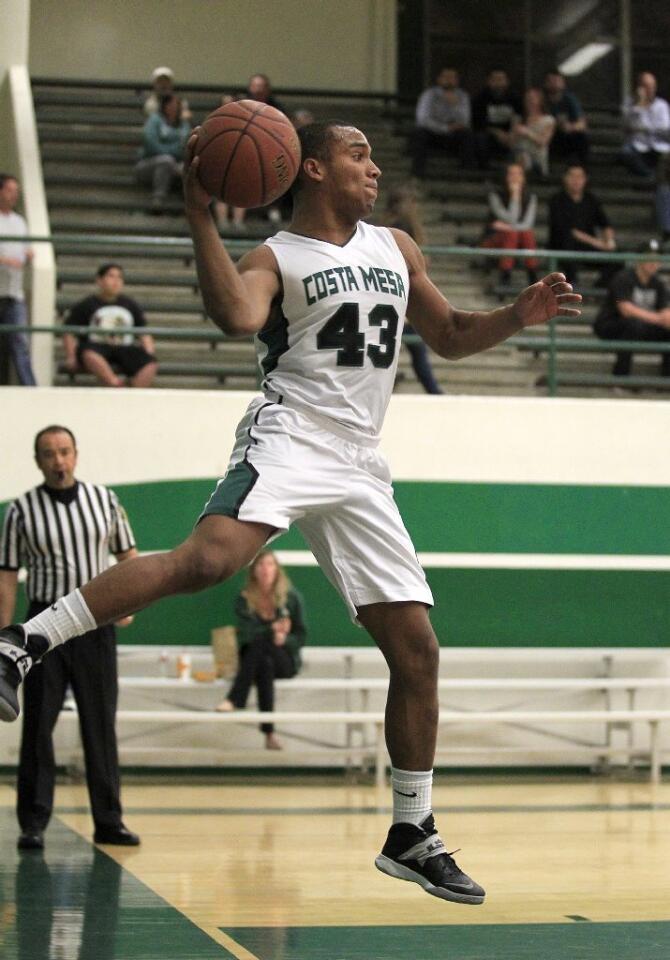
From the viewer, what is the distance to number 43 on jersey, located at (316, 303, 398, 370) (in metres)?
4.16

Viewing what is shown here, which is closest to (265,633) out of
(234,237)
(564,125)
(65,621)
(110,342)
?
(110,342)

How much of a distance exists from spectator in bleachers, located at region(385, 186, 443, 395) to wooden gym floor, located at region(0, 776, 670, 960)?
2.74 meters

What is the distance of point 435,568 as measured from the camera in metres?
9.54

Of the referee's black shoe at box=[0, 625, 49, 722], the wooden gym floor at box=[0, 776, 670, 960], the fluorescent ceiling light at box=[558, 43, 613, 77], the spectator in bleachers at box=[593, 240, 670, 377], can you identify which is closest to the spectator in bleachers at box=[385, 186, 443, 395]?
the spectator in bleachers at box=[593, 240, 670, 377]

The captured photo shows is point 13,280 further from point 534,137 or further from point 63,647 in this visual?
point 534,137

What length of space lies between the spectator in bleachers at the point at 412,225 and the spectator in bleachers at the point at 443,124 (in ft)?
11.8

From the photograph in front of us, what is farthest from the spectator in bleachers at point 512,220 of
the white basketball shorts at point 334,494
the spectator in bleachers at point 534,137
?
the white basketball shorts at point 334,494

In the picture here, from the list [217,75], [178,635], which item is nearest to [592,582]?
[178,635]

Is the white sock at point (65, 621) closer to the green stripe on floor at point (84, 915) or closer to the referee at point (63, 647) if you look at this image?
the green stripe on floor at point (84, 915)

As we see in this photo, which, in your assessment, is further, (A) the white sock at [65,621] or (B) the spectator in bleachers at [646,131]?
(B) the spectator in bleachers at [646,131]

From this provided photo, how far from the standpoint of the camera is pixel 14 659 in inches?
149

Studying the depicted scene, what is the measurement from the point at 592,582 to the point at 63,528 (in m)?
4.27

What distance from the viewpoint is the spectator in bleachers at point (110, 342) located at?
9.74m

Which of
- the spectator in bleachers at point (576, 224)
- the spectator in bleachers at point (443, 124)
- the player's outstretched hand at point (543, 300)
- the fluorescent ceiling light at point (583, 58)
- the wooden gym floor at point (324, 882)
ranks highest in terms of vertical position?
the fluorescent ceiling light at point (583, 58)
